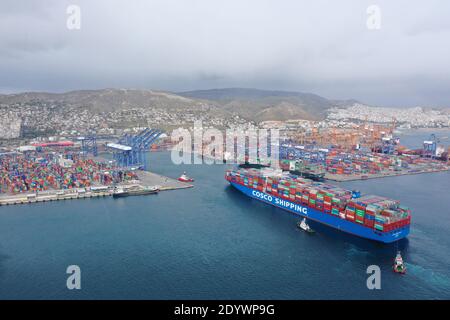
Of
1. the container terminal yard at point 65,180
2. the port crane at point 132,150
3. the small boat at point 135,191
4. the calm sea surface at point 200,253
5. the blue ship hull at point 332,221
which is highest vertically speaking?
the port crane at point 132,150

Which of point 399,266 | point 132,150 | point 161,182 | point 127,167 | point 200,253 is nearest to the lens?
point 399,266

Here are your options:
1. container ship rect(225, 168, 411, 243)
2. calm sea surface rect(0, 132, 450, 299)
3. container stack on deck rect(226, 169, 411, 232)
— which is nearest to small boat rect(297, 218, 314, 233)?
calm sea surface rect(0, 132, 450, 299)

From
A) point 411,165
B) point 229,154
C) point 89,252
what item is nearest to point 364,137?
point 411,165

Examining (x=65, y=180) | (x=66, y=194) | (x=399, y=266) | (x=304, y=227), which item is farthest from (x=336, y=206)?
(x=65, y=180)

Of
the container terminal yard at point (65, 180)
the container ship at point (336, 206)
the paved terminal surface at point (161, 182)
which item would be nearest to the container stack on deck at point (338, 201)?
the container ship at point (336, 206)

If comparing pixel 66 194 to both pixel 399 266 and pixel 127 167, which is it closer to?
pixel 127 167

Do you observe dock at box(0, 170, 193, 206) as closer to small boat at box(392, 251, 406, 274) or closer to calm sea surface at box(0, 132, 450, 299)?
calm sea surface at box(0, 132, 450, 299)

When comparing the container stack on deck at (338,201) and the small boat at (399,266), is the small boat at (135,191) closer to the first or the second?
the container stack on deck at (338,201)
